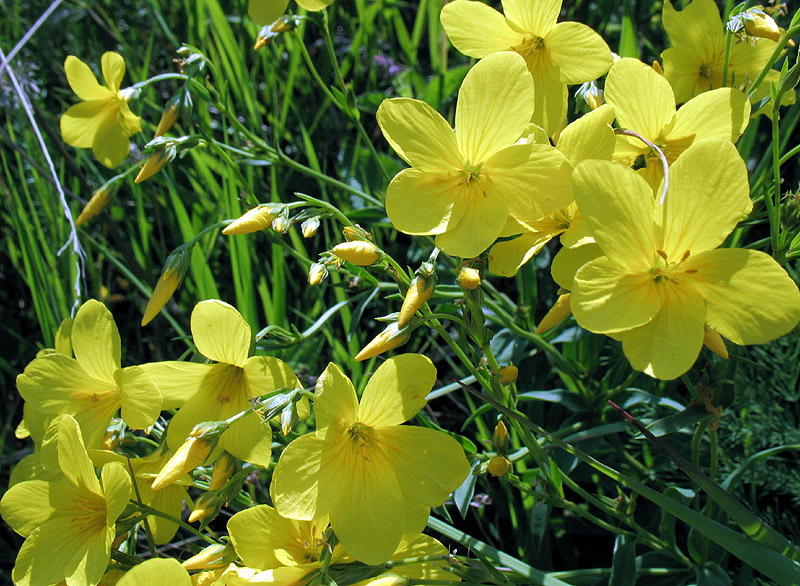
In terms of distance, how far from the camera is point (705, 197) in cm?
104

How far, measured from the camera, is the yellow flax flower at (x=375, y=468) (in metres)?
1.12

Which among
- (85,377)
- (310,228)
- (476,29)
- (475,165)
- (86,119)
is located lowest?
(85,377)

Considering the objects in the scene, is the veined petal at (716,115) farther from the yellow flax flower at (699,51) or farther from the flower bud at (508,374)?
the flower bud at (508,374)

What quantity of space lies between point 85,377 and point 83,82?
0.91 meters

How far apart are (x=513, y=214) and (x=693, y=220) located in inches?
11.7

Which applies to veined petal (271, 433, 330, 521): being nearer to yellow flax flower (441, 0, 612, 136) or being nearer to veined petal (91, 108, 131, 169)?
yellow flax flower (441, 0, 612, 136)

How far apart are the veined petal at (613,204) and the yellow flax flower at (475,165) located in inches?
4.4

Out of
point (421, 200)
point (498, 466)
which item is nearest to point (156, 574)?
point (498, 466)

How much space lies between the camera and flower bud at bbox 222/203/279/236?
1.37m

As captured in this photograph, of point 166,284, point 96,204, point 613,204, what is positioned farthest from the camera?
point 96,204

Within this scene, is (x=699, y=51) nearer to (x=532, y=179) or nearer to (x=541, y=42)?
(x=541, y=42)

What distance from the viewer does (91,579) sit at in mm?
1174

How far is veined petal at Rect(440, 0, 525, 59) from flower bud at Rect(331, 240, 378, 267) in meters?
0.48

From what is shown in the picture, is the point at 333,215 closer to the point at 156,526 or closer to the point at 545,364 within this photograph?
the point at 156,526
